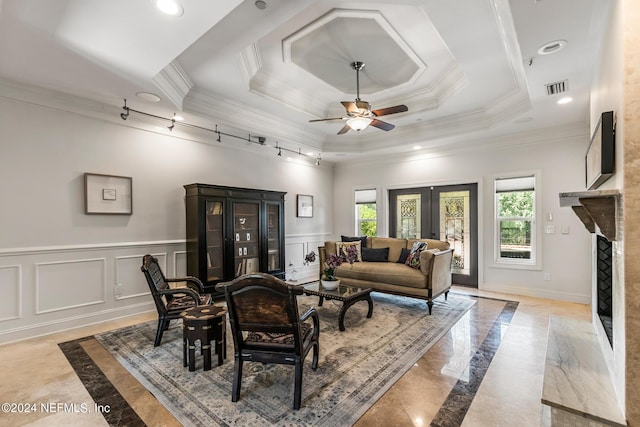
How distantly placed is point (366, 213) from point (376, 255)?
206cm

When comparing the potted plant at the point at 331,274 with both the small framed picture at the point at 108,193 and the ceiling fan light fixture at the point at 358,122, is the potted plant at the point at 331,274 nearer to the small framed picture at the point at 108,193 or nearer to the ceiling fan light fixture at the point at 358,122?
the ceiling fan light fixture at the point at 358,122

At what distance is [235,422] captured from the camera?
74.1 inches

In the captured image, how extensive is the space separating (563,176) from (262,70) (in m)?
4.76

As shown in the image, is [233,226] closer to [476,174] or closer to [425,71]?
[425,71]

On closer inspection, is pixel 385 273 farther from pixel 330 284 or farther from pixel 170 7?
pixel 170 7

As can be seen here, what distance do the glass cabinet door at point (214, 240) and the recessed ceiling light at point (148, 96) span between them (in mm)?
1494

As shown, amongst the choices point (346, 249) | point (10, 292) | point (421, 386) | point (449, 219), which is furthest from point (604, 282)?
point (10, 292)

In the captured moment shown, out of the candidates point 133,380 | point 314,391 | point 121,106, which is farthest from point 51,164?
A: point 314,391

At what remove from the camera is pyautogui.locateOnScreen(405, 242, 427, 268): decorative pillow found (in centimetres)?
445

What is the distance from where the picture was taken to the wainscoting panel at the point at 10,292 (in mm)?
3133

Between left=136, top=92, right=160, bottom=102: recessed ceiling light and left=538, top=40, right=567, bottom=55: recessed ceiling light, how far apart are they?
3.91 meters

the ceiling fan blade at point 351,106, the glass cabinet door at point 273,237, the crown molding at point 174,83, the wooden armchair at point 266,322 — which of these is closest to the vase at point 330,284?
the wooden armchair at point 266,322

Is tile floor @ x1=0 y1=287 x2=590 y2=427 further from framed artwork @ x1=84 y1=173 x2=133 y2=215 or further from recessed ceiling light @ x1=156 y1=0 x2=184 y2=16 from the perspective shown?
recessed ceiling light @ x1=156 y1=0 x2=184 y2=16

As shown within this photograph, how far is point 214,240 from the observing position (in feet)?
14.9
